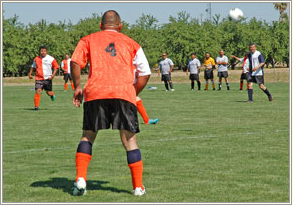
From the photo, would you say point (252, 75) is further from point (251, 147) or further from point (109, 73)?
point (109, 73)

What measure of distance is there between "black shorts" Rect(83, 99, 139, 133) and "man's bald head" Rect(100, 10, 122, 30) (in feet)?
2.63

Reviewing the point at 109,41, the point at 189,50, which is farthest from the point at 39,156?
the point at 189,50

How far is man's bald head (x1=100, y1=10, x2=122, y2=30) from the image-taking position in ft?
20.8

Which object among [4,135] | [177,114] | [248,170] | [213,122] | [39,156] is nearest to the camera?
[248,170]

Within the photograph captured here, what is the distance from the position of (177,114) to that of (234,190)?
10.6 m

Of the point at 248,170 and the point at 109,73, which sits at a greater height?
the point at 109,73

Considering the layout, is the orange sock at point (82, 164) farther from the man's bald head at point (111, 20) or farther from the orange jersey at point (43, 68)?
the orange jersey at point (43, 68)

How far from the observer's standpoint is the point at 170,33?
78.6m

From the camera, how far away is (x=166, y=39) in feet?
254

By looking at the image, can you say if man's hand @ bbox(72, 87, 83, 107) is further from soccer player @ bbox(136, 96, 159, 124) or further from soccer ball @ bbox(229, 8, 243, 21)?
soccer ball @ bbox(229, 8, 243, 21)

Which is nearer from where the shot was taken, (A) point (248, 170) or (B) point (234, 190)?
(B) point (234, 190)

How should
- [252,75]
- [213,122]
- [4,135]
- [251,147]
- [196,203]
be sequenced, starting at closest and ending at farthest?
[196,203] → [251,147] → [4,135] → [213,122] → [252,75]

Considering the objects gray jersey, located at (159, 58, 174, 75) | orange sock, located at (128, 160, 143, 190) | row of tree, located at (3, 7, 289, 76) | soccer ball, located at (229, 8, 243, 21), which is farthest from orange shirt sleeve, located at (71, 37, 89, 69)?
row of tree, located at (3, 7, 289, 76)

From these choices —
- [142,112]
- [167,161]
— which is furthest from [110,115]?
[142,112]
